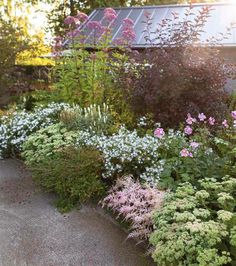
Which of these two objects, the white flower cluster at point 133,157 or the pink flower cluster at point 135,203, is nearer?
the pink flower cluster at point 135,203

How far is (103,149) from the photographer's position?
477cm

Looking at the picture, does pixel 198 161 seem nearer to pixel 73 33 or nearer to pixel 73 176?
pixel 73 176

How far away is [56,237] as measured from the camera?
3938 mm

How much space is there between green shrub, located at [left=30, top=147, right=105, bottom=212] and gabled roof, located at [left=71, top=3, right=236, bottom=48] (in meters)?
4.92

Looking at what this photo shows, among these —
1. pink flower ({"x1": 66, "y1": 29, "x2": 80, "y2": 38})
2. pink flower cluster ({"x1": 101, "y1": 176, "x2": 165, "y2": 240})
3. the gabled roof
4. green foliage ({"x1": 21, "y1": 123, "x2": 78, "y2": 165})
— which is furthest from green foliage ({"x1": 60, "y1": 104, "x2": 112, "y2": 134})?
the gabled roof

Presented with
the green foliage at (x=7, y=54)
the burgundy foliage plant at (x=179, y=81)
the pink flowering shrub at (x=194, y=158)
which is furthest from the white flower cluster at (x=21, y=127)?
the green foliage at (x=7, y=54)

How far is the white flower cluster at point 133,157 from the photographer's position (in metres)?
4.51

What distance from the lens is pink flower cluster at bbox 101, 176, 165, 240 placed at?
11.8 feet

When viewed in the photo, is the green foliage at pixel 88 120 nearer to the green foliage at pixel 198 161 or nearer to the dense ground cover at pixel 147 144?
the dense ground cover at pixel 147 144

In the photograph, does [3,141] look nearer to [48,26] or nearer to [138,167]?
[138,167]

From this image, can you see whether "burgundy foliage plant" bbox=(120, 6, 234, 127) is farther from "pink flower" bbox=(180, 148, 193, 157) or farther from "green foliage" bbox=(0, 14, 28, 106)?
"green foliage" bbox=(0, 14, 28, 106)

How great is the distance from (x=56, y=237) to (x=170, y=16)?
8801 mm

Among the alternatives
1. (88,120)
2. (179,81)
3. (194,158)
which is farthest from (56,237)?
(179,81)

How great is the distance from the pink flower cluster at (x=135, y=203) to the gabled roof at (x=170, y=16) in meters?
5.53
